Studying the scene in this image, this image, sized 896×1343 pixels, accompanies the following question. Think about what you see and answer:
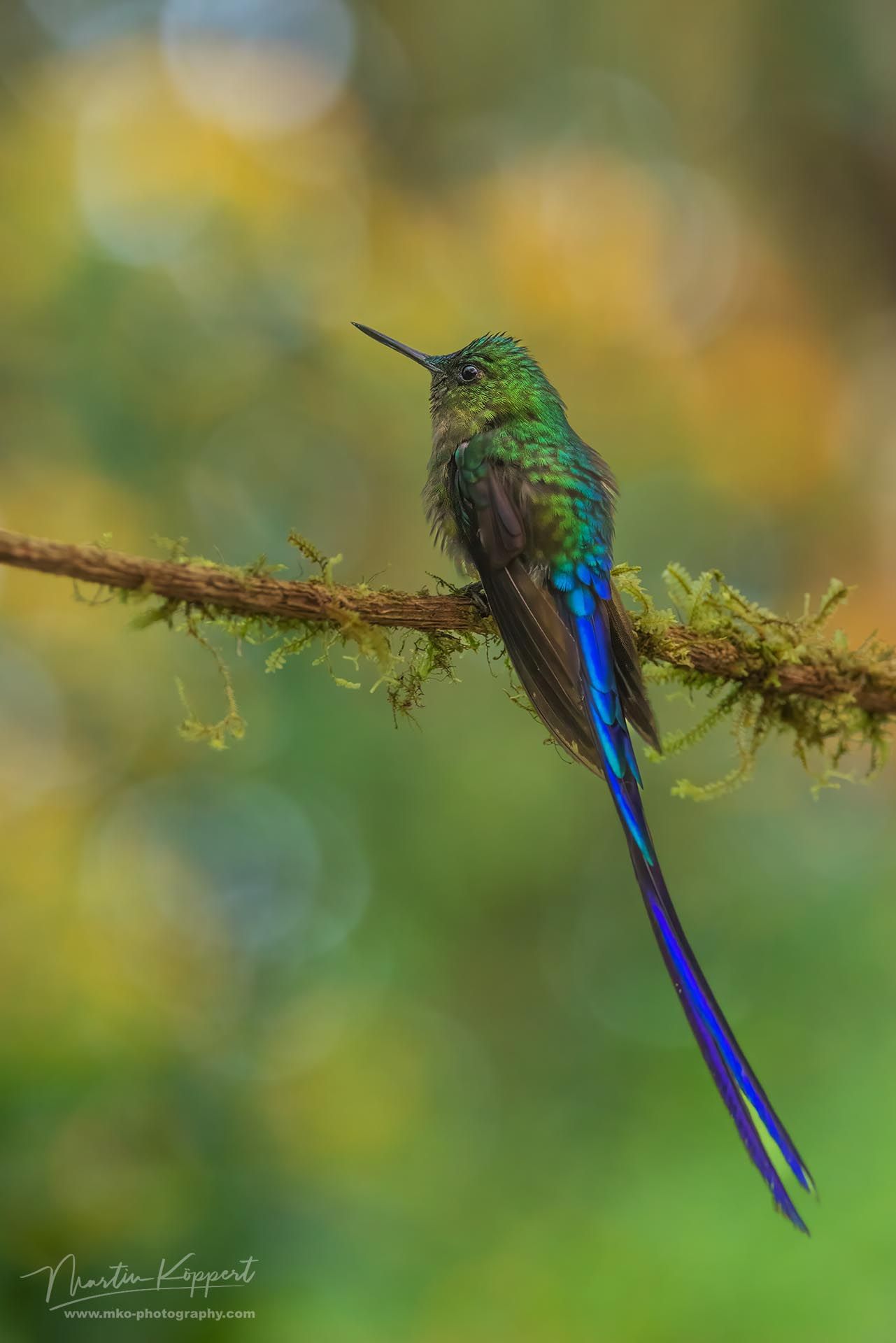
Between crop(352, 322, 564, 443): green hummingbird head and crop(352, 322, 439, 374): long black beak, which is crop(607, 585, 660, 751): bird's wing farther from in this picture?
crop(352, 322, 439, 374): long black beak

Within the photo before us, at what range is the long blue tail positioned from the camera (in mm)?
1944

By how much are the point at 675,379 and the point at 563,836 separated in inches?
117

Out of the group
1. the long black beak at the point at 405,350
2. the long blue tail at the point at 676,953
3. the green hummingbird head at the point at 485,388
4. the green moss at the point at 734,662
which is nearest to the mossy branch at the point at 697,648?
the green moss at the point at 734,662

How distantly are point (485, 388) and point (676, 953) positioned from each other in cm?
188

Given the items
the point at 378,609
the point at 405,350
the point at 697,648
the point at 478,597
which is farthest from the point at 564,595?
the point at 405,350

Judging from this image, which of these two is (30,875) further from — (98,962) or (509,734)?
(509,734)

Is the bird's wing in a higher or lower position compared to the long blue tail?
higher

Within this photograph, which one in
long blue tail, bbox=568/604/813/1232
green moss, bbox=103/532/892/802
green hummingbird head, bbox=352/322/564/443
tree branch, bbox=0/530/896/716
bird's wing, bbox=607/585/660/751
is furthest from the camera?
green hummingbird head, bbox=352/322/564/443

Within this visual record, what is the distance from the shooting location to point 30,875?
523 centimetres

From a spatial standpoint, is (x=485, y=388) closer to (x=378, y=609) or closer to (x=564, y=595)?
(x=564, y=595)

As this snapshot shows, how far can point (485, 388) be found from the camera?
3309 millimetres

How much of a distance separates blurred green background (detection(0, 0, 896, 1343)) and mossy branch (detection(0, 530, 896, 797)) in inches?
75.1

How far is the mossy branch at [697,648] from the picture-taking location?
6.98 ft
